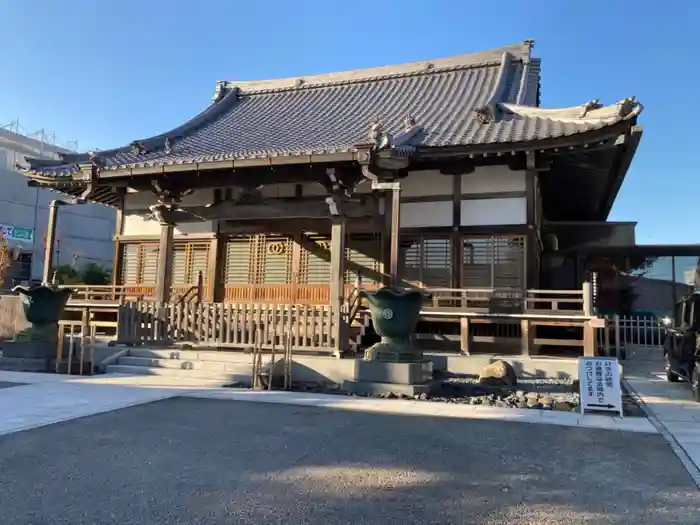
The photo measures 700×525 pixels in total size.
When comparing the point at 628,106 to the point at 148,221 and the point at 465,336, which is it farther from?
the point at 148,221

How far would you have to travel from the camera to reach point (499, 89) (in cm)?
1430

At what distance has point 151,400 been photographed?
7605 mm

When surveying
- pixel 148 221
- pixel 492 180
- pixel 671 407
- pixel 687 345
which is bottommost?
pixel 671 407

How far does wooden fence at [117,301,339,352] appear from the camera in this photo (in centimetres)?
1028

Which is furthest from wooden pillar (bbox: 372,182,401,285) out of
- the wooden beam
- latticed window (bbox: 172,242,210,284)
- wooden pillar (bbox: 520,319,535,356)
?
latticed window (bbox: 172,242,210,284)

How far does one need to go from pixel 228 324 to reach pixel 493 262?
583cm

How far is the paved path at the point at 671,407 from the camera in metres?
5.29

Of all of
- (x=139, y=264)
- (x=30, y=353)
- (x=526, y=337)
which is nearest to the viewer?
(x=526, y=337)

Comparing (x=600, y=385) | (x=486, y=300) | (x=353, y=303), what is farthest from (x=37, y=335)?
(x=600, y=385)

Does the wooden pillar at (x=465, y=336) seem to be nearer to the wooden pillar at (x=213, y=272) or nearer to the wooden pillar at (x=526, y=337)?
the wooden pillar at (x=526, y=337)

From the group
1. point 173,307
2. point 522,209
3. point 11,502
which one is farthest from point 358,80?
point 11,502

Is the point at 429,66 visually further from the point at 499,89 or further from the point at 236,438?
the point at 236,438

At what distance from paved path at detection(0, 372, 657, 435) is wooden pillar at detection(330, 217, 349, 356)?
1769 millimetres

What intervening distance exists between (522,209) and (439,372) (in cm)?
413
